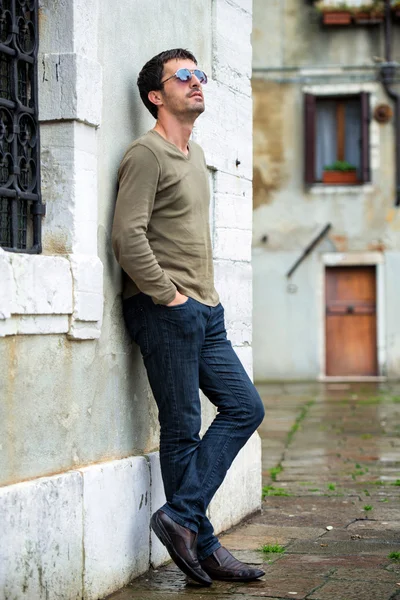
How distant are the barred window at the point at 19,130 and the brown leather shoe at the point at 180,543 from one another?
1216 mm

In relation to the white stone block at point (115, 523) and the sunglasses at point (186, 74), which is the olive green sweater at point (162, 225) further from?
the white stone block at point (115, 523)

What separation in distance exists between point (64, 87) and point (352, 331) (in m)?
17.3

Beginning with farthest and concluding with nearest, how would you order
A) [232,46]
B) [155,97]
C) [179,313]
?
[232,46], [155,97], [179,313]

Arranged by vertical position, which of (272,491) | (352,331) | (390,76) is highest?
(390,76)

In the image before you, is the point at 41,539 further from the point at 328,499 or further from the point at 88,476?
the point at 328,499


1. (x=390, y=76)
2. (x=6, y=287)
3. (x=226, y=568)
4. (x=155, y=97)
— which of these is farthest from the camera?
(x=390, y=76)

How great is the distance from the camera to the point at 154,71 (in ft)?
15.7

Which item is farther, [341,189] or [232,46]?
[341,189]

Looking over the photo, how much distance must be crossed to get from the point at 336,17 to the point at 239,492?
640 inches

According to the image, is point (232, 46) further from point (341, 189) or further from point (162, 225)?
point (341, 189)

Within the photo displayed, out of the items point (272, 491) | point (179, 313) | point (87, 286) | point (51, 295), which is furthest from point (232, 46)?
point (272, 491)

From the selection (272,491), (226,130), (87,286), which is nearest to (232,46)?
(226,130)

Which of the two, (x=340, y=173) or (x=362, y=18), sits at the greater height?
(x=362, y=18)

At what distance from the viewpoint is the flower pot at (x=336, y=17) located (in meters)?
20.9
